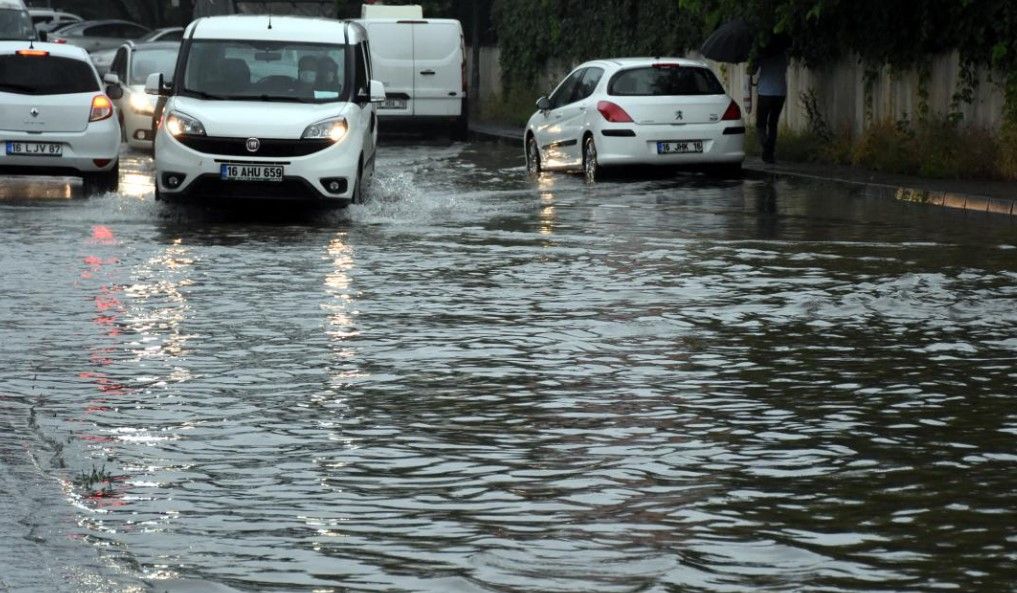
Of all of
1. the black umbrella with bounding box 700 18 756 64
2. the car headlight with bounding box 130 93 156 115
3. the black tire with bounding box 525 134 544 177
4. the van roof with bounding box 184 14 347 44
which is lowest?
the black tire with bounding box 525 134 544 177

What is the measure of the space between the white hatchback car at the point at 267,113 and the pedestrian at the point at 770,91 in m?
7.56

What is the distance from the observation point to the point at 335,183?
18.8m

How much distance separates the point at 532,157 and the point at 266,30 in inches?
296

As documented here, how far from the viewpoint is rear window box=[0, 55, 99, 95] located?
71.7ft

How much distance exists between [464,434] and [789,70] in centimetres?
2214

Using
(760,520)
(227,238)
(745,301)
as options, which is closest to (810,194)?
(227,238)

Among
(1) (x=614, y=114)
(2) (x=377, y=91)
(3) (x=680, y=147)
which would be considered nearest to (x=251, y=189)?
(2) (x=377, y=91)

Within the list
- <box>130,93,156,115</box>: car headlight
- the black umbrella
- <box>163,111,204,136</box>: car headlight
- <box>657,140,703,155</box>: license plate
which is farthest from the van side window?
<box>130,93,156,115</box>: car headlight

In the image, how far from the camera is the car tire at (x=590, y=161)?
24.4m

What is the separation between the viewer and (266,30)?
20.1 metres

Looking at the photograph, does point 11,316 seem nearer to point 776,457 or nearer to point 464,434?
point 464,434

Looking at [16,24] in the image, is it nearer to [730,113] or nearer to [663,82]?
[663,82]

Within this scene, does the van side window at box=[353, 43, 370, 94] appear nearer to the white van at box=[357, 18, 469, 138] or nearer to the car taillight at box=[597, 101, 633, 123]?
the car taillight at box=[597, 101, 633, 123]

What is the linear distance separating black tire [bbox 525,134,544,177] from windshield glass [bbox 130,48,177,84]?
268 inches
